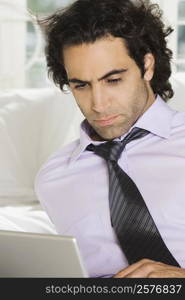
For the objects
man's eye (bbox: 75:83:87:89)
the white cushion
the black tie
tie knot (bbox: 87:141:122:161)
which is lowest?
the white cushion

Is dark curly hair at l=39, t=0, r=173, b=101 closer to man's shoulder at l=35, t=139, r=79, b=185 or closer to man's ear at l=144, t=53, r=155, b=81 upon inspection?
man's ear at l=144, t=53, r=155, b=81

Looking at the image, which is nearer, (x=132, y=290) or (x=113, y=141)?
(x=132, y=290)

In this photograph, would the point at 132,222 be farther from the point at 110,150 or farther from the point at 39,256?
the point at 39,256

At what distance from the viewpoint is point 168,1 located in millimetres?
3004

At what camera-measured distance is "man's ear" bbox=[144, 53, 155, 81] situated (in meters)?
1.73

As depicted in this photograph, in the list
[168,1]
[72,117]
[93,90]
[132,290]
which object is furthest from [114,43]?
[168,1]

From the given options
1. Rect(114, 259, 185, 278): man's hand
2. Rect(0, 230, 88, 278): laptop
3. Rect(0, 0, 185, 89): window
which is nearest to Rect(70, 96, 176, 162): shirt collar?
Rect(114, 259, 185, 278): man's hand

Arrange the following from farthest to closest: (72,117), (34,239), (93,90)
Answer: (72,117)
(93,90)
(34,239)

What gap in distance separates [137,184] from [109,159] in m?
0.09

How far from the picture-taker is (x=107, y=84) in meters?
1.59

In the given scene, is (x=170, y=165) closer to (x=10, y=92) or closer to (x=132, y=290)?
(x=132, y=290)

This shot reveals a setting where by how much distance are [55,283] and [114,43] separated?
0.79 meters

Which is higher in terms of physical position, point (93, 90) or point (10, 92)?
point (93, 90)

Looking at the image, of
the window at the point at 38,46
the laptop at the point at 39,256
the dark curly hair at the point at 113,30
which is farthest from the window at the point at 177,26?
the laptop at the point at 39,256
